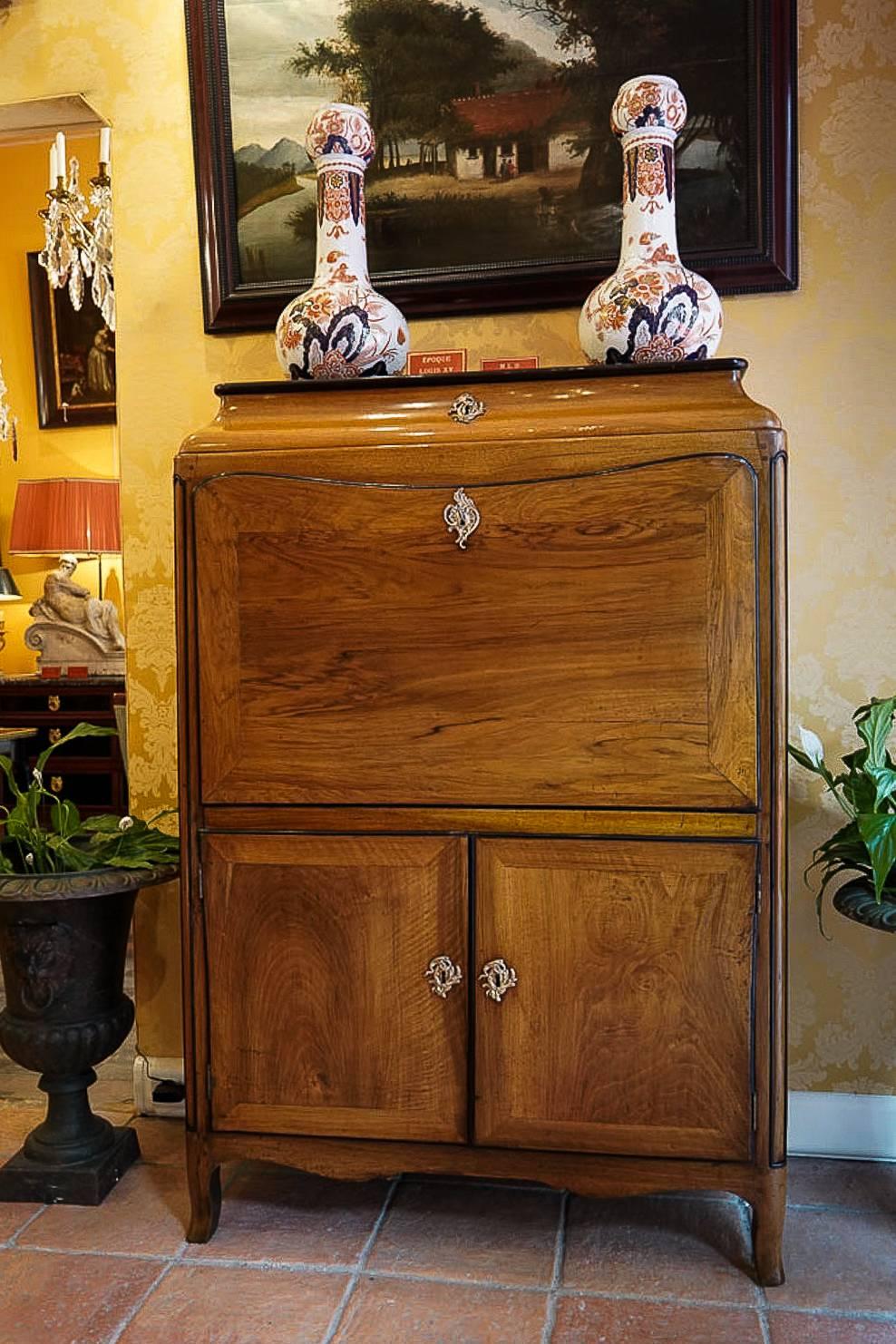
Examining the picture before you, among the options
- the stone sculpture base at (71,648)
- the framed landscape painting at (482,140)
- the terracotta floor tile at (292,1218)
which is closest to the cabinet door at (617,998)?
the terracotta floor tile at (292,1218)

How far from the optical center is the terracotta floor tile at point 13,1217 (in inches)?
75.4

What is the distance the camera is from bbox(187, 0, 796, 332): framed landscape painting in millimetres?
2066

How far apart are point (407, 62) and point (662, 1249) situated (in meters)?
2.20

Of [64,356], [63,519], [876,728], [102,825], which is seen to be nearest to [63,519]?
[63,519]

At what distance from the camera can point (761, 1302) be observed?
→ 1.67 metres

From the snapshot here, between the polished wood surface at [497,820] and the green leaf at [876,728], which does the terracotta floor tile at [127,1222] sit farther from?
the green leaf at [876,728]

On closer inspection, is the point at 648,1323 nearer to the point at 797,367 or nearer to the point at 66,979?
the point at 66,979

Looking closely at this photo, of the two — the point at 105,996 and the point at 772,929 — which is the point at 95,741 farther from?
the point at 772,929

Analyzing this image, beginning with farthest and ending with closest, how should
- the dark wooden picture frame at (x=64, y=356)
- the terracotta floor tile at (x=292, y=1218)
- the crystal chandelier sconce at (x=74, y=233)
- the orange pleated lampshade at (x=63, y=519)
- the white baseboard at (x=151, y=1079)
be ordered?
the dark wooden picture frame at (x=64, y=356)
the orange pleated lampshade at (x=63, y=519)
the crystal chandelier sconce at (x=74, y=233)
the white baseboard at (x=151, y=1079)
the terracotta floor tile at (x=292, y=1218)

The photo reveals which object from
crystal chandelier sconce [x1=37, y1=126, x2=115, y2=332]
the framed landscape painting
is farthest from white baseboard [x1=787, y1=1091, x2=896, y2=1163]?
crystal chandelier sconce [x1=37, y1=126, x2=115, y2=332]

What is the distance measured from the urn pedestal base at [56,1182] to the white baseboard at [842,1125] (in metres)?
1.29

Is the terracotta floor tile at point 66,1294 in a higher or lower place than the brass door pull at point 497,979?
lower

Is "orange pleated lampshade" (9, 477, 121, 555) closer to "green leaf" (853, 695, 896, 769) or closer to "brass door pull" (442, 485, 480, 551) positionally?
"brass door pull" (442, 485, 480, 551)

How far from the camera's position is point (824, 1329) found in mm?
1606
